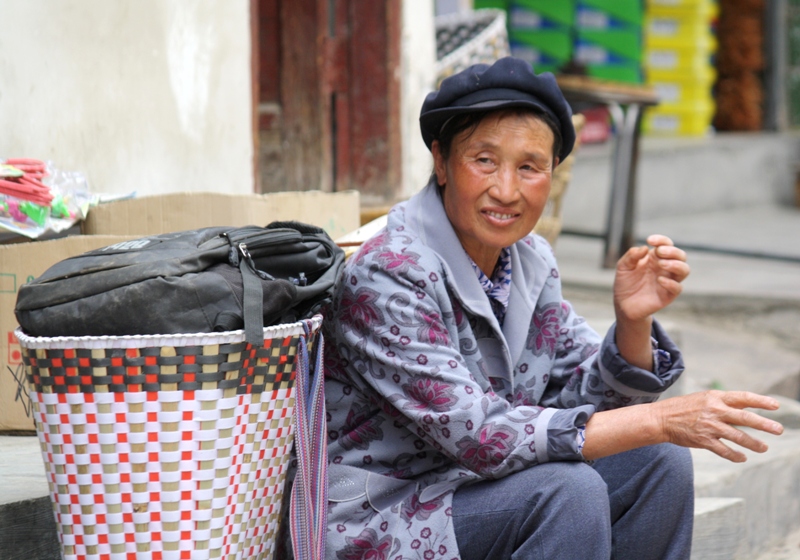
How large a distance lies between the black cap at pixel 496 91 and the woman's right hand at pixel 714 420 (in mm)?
631

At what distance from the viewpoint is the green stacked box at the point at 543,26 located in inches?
333

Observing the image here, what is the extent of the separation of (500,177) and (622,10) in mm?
7396

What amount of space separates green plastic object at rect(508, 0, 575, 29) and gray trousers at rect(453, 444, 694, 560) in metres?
6.85

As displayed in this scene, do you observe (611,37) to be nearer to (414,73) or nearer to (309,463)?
(414,73)

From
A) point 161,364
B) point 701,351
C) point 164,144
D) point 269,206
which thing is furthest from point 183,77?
point 701,351

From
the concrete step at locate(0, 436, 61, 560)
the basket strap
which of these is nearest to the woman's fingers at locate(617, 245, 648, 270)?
the basket strap

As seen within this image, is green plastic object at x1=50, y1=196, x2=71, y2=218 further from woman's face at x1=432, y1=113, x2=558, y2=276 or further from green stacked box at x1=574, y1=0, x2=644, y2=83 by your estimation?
green stacked box at x1=574, y1=0, x2=644, y2=83

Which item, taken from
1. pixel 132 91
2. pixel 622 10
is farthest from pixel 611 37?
pixel 132 91

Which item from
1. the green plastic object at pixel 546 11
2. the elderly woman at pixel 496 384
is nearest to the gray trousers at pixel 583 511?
the elderly woman at pixel 496 384

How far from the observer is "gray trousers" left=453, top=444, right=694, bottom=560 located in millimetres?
1810

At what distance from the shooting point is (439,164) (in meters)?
2.16

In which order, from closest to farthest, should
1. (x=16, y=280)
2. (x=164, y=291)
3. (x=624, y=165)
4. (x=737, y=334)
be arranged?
1. (x=164, y=291)
2. (x=16, y=280)
3. (x=737, y=334)
4. (x=624, y=165)

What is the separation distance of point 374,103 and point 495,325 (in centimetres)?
310

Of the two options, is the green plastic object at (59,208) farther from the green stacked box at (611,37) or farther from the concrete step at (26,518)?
the green stacked box at (611,37)
